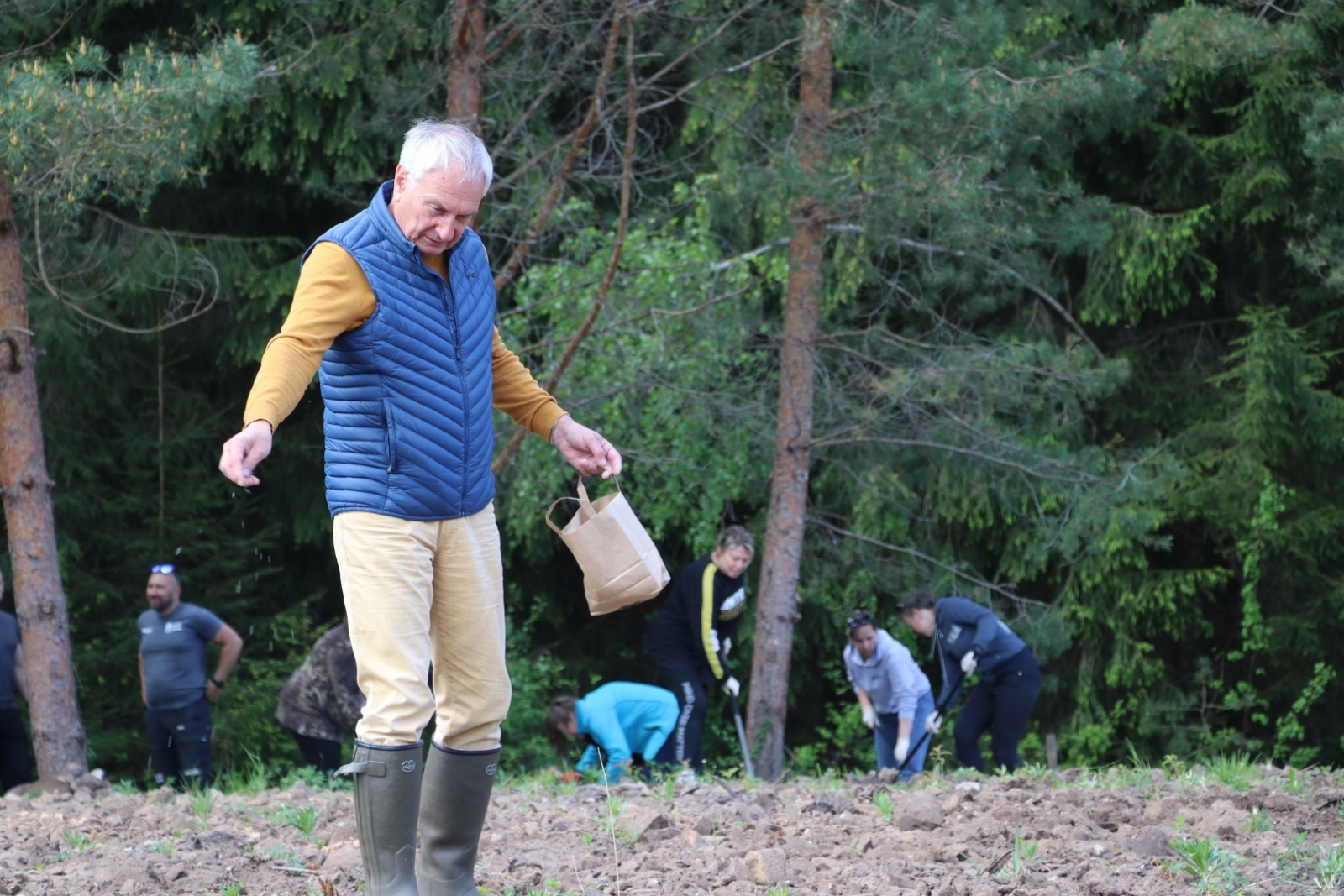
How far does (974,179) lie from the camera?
8070mm

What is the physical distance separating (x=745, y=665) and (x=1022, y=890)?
8861mm

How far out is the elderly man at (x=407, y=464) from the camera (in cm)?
273

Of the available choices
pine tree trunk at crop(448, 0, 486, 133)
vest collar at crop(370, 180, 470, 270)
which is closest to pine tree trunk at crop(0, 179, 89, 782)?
pine tree trunk at crop(448, 0, 486, 133)

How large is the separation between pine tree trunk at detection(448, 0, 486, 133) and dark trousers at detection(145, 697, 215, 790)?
4.02 metres

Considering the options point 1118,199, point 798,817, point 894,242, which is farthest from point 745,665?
point 798,817

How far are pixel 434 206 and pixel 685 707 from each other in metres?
5.16

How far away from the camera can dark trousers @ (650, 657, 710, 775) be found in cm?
745

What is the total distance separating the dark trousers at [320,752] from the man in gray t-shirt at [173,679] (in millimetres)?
853

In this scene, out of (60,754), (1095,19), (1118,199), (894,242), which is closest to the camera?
(60,754)

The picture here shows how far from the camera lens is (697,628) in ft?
24.3

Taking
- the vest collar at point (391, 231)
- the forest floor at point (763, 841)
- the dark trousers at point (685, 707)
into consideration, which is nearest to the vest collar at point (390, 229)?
the vest collar at point (391, 231)

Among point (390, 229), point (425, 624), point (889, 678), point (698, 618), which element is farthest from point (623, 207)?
point (425, 624)

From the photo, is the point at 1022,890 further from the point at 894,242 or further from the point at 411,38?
the point at 411,38

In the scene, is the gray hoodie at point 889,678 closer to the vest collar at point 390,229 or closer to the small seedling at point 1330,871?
the small seedling at point 1330,871
